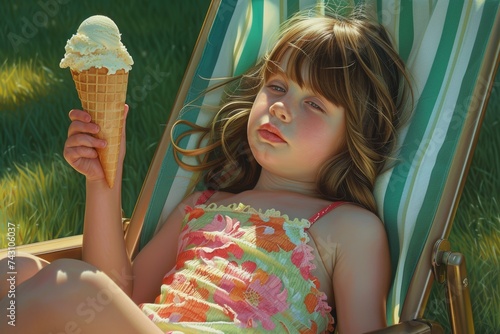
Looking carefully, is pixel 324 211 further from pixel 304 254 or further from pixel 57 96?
pixel 57 96

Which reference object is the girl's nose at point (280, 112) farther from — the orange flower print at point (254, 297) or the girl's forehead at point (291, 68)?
the orange flower print at point (254, 297)

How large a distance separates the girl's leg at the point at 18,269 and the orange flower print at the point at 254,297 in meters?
0.47

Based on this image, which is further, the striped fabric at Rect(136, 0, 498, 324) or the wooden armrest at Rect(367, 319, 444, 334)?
Answer: the striped fabric at Rect(136, 0, 498, 324)

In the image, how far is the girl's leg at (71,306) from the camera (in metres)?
1.84

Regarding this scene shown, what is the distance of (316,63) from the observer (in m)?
2.34

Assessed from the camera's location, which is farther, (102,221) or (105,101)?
(102,221)

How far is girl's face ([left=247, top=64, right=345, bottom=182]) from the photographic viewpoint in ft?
7.60

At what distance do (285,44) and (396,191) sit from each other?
52cm

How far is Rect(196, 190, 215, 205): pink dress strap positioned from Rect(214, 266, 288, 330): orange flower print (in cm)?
41

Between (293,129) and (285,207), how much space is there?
0.70 feet

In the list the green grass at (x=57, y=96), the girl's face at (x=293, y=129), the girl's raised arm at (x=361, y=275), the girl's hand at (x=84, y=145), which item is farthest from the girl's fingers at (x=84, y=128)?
the green grass at (x=57, y=96)

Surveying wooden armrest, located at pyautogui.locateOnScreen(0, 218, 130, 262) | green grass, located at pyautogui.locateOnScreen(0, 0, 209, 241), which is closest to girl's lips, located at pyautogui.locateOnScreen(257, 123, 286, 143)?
wooden armrest, located at pyautogui.locateOnScreen(0, 218, 130, 262)

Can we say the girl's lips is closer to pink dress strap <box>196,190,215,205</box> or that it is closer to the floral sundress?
the floral sundress

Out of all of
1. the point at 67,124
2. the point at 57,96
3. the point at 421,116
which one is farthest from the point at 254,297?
the point at 57,96
